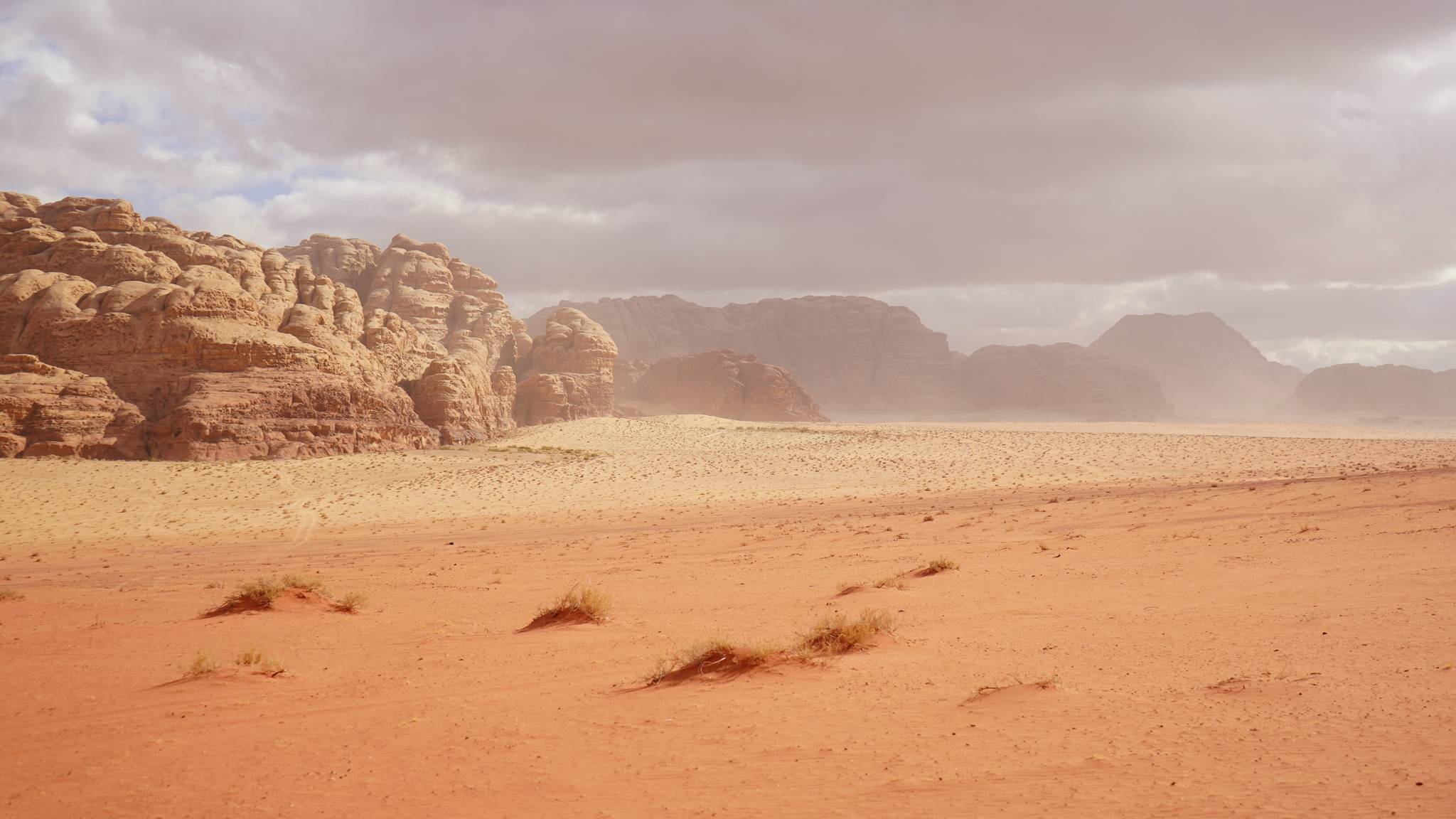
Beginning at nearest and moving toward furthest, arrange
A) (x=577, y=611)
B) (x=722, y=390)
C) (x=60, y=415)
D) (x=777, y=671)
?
(x=777, y=671), (x=577, y=611), (x=60, y=415), (x=722, y=390)

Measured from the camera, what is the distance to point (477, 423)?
4256 centimetres

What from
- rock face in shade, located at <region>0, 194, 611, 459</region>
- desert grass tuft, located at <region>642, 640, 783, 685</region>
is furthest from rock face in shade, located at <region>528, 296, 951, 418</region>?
desert grass tuft, located at <region>642, 640, 783, 685</region>

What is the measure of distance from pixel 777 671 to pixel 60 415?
103ft

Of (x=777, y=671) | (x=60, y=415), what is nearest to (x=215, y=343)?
(x=60, y=415)

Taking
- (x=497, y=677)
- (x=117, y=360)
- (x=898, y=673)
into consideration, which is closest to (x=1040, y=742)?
(x=898, y=673)

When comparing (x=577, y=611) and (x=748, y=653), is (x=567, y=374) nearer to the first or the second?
(x=577, y=611)

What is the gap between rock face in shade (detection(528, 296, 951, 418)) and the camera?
513 feet

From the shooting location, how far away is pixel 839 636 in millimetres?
8039

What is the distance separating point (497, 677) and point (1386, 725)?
643 centimetres

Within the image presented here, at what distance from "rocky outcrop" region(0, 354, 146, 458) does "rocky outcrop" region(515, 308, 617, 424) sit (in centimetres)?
2889

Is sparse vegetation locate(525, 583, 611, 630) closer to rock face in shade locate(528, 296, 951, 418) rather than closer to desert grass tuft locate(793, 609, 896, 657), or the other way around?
desert grass tuft locate(793, 609, 896, 657)

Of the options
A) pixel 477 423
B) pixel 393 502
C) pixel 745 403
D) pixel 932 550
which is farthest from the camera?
pixel 745 403

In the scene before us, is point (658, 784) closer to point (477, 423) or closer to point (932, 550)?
point (932, 550)

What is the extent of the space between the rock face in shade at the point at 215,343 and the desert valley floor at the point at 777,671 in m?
11.3
